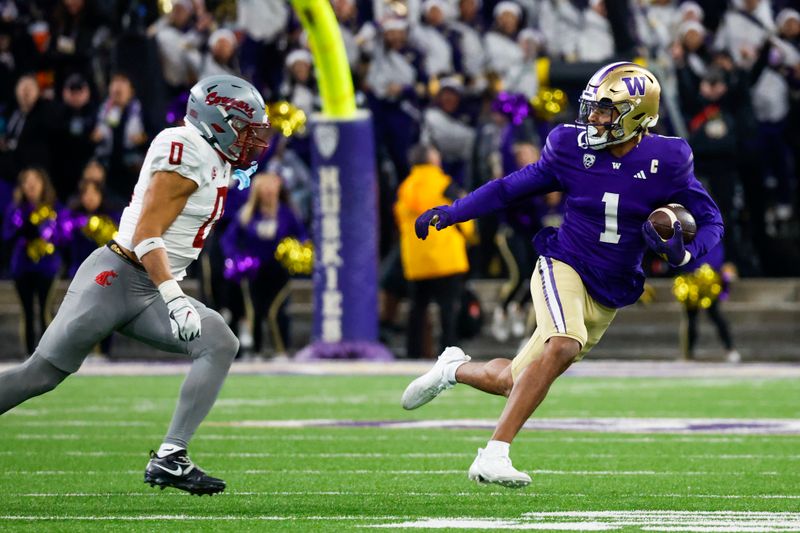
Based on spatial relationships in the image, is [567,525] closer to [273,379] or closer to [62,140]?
[273,379]

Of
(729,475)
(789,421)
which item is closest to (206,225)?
(729,475)

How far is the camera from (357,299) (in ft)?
55.0

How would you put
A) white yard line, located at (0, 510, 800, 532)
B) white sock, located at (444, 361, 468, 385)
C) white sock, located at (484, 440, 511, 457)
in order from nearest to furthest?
white yard line, located at (0, 510, 800, 532) < white sock, located at (484, 440, 511, 457) < white sock, located at (444, 361, 468, 385)

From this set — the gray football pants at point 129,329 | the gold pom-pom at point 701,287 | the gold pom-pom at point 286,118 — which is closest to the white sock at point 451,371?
the gray football pants at point 129,329

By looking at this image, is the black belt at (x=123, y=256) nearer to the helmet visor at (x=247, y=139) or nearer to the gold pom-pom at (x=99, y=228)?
the helmet visor at (x=247, y=139)

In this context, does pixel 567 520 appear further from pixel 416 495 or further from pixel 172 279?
pixel 172 279

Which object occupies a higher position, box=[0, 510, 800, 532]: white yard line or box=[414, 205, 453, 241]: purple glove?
box=[414, 205, 453, 241]: purple glove

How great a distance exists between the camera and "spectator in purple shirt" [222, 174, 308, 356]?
16.3 meters

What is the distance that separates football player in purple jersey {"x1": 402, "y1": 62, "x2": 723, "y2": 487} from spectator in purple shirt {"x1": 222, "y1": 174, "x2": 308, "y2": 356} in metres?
9.12

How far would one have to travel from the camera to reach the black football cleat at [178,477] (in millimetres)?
6891

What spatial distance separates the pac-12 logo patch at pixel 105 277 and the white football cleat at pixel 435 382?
1.41 metres

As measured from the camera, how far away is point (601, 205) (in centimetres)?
714

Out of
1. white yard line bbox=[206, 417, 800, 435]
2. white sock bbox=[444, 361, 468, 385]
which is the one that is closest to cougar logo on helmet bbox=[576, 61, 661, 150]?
white sock bbox=[444, 361, 468, 385]

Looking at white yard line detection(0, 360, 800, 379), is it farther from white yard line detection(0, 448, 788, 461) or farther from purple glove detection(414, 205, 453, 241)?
purple glove detection(414, 205, 453, 241)
